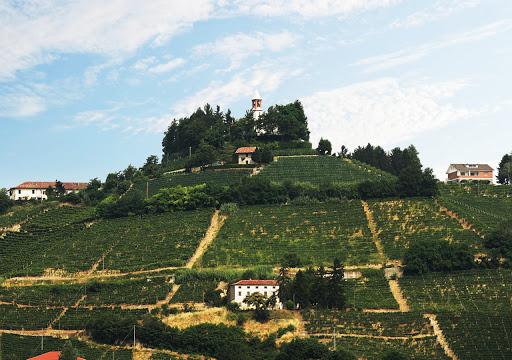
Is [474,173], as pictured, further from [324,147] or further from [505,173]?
[324,147]

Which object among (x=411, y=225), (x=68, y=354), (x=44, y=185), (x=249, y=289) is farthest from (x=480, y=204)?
(x=44, y=185)

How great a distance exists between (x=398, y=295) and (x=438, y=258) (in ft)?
19.4

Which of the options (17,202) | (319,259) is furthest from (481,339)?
(17,202)

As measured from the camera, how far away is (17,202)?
381ft

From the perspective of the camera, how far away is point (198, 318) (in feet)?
234

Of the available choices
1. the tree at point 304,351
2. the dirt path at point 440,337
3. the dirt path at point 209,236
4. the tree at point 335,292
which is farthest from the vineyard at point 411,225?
the tree at point 304,351

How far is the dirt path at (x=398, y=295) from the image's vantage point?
7256 cm

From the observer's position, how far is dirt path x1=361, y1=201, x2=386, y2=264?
274ft

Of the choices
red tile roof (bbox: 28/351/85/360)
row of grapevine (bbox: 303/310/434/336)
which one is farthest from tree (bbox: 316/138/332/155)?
red tile roof (bbox: 28/351/85/360)

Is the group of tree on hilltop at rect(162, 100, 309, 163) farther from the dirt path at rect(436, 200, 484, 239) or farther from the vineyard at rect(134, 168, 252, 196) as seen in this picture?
the dirt path at rect(436, 200, 484, 239)

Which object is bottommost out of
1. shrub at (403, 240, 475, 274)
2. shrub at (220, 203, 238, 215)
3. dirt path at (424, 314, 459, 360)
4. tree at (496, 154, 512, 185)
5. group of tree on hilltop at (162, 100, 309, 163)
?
dirt path at (424, 314, 459, 360)

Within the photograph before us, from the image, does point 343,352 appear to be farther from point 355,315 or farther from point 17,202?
point 17,202

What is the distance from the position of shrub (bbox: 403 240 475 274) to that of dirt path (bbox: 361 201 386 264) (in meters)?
3.59

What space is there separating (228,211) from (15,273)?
79.7 ft
